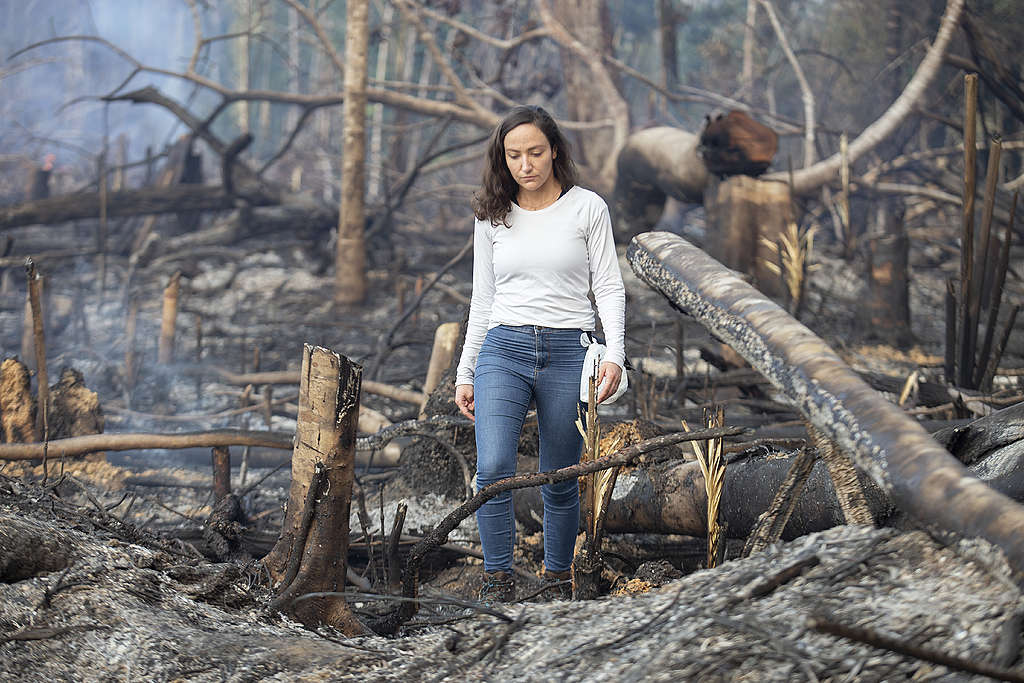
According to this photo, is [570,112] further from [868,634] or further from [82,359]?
[868,634]

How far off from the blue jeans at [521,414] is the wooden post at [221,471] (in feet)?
5.90

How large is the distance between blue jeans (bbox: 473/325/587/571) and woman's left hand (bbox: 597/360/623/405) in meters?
0.13

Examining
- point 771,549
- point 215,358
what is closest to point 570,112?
point 215,358

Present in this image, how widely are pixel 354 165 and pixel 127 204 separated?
10.4 feet

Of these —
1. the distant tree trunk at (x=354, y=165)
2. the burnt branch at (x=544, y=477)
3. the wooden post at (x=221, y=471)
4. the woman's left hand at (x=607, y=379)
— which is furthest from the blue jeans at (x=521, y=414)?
the distant tree trunk at (x=354, y=165)

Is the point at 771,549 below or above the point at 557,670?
above

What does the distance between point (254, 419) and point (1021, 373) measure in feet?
17.5

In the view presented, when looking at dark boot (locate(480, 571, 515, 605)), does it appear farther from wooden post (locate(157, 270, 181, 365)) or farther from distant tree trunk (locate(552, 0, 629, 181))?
distant tree trunk (locate(552, 0, 629, 181))

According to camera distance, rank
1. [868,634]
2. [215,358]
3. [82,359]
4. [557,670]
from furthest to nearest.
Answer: [215,358], [82,359], [557,670], [868,634]

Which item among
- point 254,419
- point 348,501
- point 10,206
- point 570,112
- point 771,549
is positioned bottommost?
point 254,419

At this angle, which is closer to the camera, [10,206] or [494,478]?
[494,478]

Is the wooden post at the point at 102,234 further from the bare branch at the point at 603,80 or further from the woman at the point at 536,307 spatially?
the woman at the point at 536,307

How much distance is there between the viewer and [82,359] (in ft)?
24.2

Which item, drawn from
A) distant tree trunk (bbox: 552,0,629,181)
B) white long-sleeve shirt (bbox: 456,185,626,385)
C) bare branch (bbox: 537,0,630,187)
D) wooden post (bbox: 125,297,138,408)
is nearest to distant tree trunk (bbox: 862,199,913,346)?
bare branch (bbox: 537,0,630,187)
